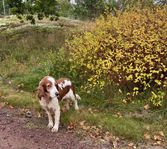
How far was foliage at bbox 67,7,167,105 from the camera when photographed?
951cm

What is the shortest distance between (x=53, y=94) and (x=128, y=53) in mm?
2135

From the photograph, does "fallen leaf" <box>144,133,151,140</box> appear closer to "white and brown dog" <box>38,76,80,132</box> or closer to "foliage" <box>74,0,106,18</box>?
"white and brown dog" <box>38,76,80,132</box>

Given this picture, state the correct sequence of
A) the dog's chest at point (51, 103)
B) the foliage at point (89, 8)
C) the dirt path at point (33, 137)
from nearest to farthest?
the dirt path at point (33, 137) < the dog's chest at point (51, 103) < the foliage at point (89, 8)

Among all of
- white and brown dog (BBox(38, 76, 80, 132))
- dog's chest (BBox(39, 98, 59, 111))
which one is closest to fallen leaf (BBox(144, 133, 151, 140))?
white and brown dog (BBox(38, 76, 80, 132))

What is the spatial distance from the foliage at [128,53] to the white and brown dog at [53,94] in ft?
2.88

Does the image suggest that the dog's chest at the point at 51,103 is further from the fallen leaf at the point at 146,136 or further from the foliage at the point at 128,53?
the fallen leaf at the point at 146,136

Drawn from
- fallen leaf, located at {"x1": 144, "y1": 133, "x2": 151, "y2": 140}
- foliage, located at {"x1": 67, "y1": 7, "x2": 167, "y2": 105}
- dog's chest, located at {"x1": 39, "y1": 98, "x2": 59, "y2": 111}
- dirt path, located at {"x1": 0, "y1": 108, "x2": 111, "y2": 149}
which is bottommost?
dirt path, located at {"x1": 0, "y1": 108, "x2": 111, "y2": 149}

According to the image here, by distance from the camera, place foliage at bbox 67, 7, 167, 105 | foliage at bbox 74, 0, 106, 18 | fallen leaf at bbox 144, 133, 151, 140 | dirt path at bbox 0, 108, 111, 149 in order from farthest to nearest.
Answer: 1. foliage at bbox 74, 0, 106, 18
2. foliage at bbox 67, 7, 167, 105
3. fallen leaf at bbox 144, 133, 151, 140
4. dirt path at bbox 0, 108, 111, 149

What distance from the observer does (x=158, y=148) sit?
25.9 ft

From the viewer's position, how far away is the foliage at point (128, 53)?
9.51m

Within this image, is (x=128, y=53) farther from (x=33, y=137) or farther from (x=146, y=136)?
(x=33, y=137)

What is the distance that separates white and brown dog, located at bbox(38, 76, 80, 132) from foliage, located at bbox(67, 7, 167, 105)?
88 centimetres

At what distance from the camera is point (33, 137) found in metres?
8.23

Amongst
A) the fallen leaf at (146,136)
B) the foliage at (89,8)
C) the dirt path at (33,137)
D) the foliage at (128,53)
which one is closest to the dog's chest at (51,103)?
the dirt path at (33,137)
